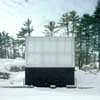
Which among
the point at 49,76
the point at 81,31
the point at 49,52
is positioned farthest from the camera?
the point at 81,31

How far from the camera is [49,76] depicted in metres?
5.66

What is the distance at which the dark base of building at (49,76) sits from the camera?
5.61 m

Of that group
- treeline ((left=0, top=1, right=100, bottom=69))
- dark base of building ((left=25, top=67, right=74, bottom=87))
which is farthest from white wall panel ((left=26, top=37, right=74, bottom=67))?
treeline ((left=0, top=1, right=100, bottom=69))

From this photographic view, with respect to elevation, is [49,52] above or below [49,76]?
above

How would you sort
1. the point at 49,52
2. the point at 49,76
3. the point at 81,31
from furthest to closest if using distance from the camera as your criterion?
the point at 81,31
the point at 49,52
the point at 49,76

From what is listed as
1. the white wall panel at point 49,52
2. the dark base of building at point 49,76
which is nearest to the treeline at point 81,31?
the white wall panel at point 49,52

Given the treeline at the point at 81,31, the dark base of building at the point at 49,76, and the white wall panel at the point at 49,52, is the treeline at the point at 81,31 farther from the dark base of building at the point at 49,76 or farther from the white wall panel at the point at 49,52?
the dark base of building at the point at 49,76

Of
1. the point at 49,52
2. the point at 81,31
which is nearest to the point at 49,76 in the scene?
the point at 49,52

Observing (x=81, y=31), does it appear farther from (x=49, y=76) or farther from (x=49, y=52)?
(x=49, y=76)

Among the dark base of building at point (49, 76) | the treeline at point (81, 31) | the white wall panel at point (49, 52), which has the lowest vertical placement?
the dark base of building at point (49, 76)

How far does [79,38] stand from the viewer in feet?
47.6

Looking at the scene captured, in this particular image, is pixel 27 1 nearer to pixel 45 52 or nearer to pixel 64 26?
pixel 45 52

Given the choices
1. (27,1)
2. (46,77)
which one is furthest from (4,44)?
(46,77)

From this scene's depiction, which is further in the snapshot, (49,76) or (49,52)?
(49,52)
